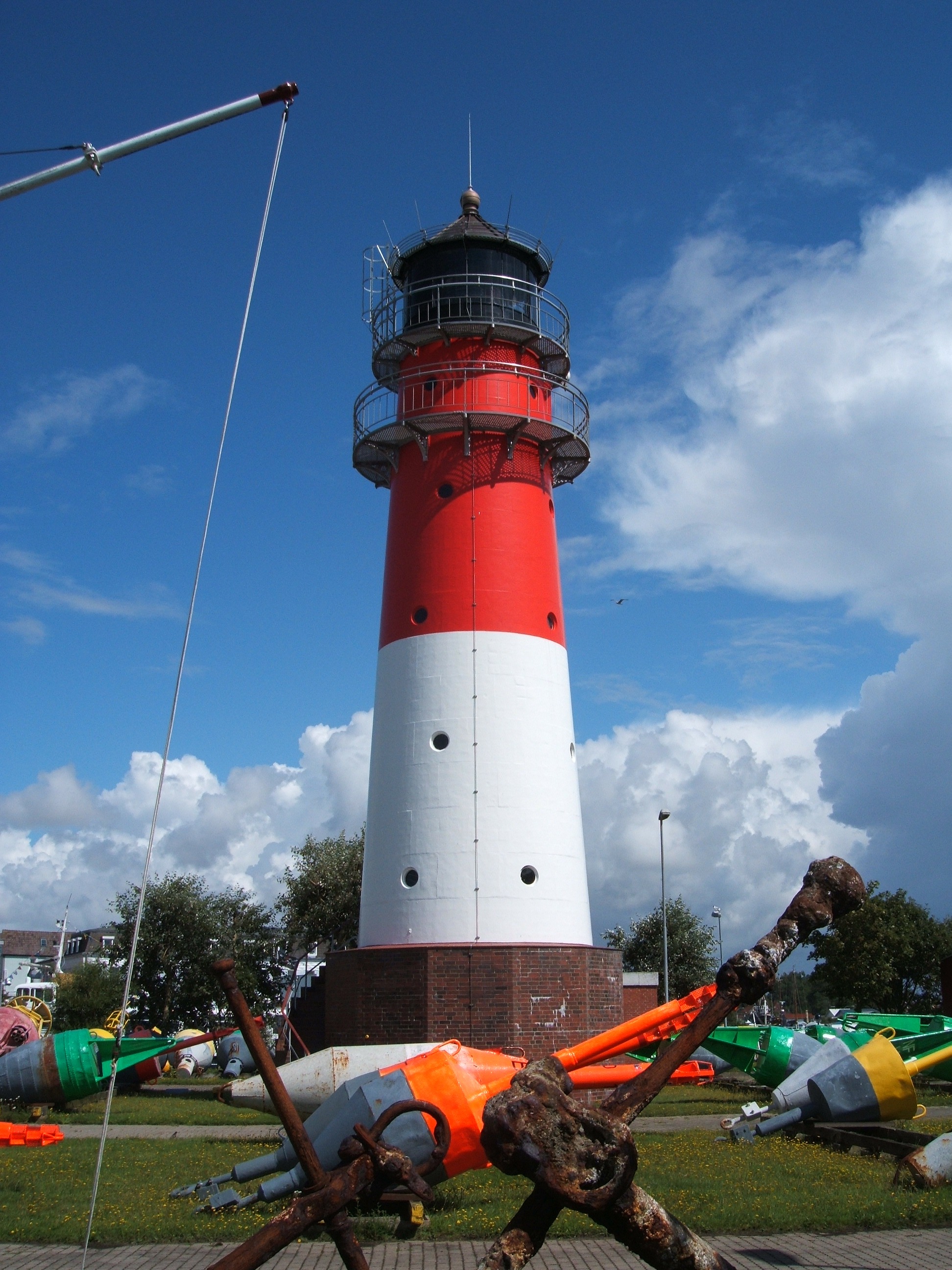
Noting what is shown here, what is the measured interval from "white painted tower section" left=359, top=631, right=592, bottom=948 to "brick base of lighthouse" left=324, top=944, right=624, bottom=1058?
0.68 metres

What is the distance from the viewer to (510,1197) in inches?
472

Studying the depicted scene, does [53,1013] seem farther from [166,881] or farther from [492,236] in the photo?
[492,236]

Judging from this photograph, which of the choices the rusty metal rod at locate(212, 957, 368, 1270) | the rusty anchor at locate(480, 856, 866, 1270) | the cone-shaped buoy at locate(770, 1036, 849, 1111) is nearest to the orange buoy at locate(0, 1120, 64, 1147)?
the cone-shaped buoy at locate(770, 1036, 849, 1111)

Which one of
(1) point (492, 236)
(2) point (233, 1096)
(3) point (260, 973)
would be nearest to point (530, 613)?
(1) point (492, 236)

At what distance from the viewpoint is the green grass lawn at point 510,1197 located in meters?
10.8

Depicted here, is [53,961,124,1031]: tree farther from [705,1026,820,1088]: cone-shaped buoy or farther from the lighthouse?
[705,1026,820,1088]: cone-shaped buoy

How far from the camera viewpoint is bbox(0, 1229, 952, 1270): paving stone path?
951cm

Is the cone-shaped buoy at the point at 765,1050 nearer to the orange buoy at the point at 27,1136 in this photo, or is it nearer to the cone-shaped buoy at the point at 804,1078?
the cone-shaped buoy at the point at 804,1078

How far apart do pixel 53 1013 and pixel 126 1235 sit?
28.2 meters

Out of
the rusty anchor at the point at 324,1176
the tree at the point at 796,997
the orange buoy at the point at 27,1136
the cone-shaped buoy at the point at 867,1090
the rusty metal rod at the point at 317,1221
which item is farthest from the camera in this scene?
the tree at the point at 796,997

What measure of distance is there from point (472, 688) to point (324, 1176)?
17.1m

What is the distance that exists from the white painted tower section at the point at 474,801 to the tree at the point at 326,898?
2004 cm

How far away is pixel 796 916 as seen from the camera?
4.77 m

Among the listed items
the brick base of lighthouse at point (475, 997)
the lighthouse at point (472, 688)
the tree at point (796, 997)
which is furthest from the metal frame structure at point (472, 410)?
the tree at point (796, 997)
